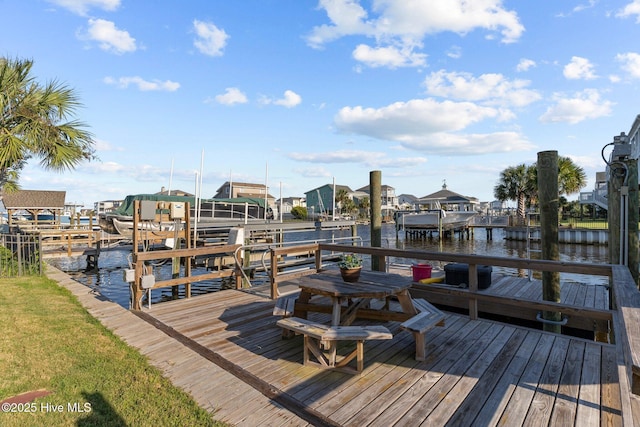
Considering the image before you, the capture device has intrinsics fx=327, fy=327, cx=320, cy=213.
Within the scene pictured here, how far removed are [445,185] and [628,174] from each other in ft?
256

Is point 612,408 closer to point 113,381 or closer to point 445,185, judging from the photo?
point 113,381

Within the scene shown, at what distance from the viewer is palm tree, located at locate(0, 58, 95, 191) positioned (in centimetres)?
760

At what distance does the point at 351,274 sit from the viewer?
444 cm

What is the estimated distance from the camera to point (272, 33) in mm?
11648

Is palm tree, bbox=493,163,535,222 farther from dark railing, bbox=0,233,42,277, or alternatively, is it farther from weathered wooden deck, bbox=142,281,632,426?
dark railing, bbox=0,233,42,277

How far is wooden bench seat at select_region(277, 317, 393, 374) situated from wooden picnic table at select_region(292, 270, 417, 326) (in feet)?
1.59

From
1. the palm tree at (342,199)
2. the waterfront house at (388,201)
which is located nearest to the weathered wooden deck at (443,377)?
the palm tree at (342,199)

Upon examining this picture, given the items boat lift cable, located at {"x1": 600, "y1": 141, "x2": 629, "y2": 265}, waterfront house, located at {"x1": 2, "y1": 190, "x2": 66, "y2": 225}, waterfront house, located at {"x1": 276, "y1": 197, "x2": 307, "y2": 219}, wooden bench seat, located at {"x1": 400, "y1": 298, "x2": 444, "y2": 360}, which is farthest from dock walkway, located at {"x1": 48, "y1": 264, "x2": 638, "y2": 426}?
waterfront house, located at {"x1": 276, "y1": 197, "x2": 307, "y2": 219}

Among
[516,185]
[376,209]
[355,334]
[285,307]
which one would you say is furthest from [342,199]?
[355,334]

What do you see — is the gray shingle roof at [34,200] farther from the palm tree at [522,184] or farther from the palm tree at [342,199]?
the palm tree at [342,199]

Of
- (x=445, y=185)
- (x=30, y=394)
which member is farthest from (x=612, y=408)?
(x=445, y=185)

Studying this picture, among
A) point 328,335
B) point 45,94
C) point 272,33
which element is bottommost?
point 328,335

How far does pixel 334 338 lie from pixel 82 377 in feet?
8.49

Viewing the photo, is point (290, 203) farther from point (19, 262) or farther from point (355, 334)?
point (355, 334)
